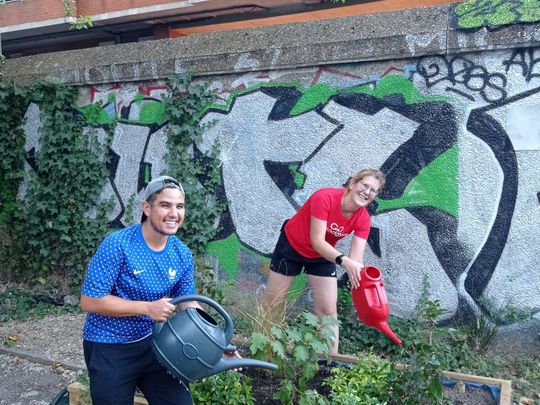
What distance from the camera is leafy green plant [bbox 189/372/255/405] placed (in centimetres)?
341

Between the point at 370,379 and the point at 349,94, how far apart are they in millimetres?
2525

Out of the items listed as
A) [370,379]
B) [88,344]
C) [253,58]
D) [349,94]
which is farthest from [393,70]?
[88,344]

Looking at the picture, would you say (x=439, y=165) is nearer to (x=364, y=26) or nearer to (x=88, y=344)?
(x=364, y=26)

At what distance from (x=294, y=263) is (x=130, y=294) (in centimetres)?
195

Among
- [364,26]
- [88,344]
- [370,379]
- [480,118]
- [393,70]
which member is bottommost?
[370,379]

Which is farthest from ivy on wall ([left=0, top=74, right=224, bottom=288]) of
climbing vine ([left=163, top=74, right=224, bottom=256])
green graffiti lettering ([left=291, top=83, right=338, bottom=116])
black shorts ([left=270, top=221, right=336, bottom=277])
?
black shorts ([left=270, top=221, right=336, bottom=277])

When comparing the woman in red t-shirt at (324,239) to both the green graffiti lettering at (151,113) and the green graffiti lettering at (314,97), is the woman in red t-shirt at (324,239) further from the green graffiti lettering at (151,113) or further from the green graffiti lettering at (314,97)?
the green graffiti lettering at (151,113)

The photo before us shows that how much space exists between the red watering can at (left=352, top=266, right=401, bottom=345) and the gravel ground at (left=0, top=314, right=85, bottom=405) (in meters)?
2.50

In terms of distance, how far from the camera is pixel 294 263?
463 centimetres

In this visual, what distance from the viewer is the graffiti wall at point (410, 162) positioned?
181 inches

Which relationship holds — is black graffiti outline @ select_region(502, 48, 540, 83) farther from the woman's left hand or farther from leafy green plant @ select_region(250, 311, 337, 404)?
leafy green plant @ select_region(250, 311, 337, 404)

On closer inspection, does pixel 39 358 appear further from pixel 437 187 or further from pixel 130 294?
pixel 437 187

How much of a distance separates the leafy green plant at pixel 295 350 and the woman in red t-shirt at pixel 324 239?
485 millimetres

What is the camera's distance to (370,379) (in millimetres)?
3520
